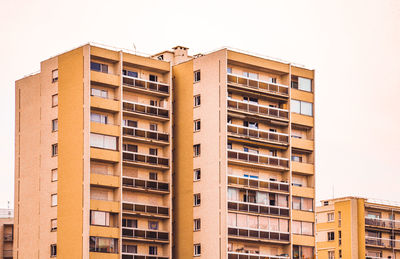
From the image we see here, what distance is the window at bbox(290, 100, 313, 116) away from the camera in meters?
107

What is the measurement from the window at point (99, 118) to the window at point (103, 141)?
195cm

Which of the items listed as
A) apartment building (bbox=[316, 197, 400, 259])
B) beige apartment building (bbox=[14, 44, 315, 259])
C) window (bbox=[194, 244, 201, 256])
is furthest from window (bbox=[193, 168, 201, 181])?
apartment building (bbox=[316, 197, 400, 259])

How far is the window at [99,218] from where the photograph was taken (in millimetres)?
95250

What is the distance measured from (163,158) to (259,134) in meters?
11.0

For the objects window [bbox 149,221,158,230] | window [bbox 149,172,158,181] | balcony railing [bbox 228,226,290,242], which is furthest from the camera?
window [bbox 149,172,158,181]

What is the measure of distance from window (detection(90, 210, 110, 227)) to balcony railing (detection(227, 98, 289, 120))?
18.0 metres

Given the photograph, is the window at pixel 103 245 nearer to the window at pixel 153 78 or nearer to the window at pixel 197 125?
the window at pixel 197 125

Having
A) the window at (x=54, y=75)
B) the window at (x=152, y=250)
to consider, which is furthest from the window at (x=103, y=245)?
the window at (x=54, y=75)

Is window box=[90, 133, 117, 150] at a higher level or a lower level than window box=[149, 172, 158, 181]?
higher

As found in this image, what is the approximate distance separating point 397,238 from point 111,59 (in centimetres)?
7312

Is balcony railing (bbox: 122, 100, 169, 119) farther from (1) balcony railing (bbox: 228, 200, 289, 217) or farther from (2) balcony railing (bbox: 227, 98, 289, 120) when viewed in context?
(1) balcony railing (bbox: 228, 200, 289, 217)

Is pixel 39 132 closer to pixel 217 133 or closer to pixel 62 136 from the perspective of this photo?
pixel 62 136

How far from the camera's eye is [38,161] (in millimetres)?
101438

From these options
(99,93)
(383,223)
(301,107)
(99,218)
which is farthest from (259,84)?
(383,223)
